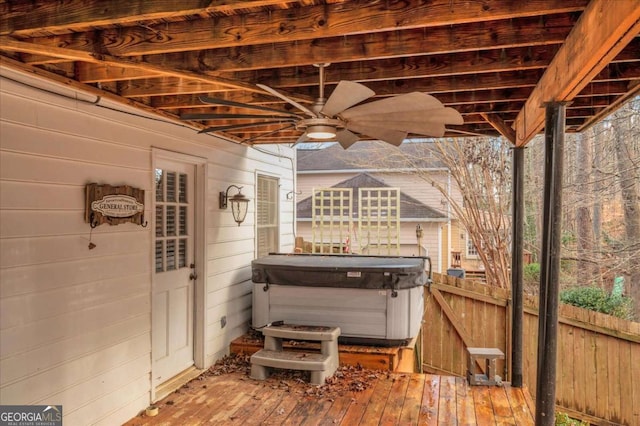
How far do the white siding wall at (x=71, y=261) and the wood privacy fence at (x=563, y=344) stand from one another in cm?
382

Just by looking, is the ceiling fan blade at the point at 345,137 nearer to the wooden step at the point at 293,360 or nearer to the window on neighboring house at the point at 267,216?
the wooden step at the point at 293,360

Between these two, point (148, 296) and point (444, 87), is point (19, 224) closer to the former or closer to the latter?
point (148, 296)

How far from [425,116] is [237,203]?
3.30 metres

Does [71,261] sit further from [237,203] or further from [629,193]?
[629,193]

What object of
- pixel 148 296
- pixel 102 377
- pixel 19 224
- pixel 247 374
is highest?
pixel 19 224

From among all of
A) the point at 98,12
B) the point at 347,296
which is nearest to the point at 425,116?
the point at 98,12

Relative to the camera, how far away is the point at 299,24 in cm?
233

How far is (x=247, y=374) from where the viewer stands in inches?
184

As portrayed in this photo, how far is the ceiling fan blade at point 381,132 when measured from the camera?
2900mm

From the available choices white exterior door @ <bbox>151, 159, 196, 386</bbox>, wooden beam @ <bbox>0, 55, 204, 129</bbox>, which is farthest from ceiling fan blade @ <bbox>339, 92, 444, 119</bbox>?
white exterior door @ <bbox>151, 159, 196, 386</bbox>

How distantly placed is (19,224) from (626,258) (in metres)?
7.73

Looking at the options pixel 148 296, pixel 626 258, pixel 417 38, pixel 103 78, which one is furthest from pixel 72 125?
pixel 626 258

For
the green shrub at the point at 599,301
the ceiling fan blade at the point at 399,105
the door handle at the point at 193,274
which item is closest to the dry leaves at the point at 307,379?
the door handle at the point at 193,274

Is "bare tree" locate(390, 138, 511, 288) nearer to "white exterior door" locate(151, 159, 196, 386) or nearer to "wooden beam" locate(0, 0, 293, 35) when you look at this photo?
"white exterior door" locate(151, 159, 196, 386)
